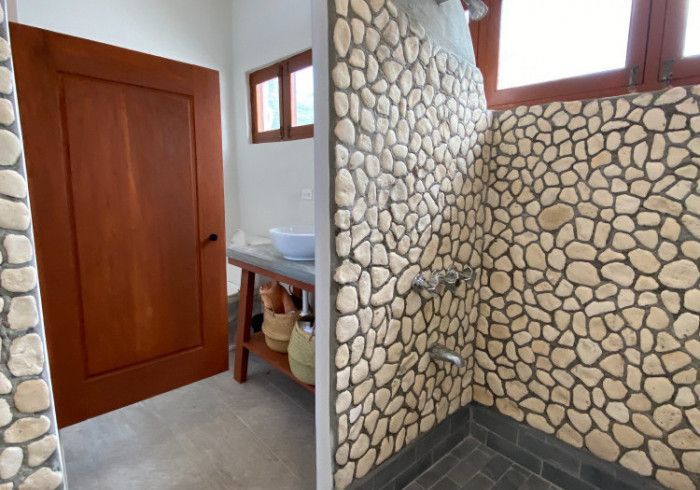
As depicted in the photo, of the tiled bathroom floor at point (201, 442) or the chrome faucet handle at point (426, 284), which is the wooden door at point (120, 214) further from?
the chrome faucet handle at point (426, 284)

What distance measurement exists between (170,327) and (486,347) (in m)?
1.73

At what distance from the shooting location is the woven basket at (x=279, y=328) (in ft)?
7.01

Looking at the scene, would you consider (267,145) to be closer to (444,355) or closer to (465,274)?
Result: (465,274)

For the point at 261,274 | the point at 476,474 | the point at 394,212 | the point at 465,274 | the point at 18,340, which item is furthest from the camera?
the point at 261,274

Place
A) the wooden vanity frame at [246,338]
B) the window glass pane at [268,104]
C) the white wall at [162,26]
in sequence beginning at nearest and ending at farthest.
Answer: the wooden vanity frame at [246,338]
the white wall at [162,26]
the window glass pane at [268,104]

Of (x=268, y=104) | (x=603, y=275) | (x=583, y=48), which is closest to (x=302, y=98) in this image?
(x=268, y=104)

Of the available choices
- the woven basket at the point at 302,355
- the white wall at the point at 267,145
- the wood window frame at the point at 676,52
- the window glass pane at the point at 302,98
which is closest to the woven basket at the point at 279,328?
the woven basket at the point at 302,355

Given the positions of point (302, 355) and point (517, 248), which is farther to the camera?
point (302, 355)

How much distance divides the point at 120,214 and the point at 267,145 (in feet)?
5.01

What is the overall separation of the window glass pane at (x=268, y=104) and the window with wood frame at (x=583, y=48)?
172 centimetres

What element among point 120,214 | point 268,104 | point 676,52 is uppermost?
point 268,104

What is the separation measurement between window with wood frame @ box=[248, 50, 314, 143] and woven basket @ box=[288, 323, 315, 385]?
5.14 ft

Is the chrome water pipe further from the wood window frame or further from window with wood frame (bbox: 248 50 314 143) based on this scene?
window with wood frame (bbox: 248 50 314 143)

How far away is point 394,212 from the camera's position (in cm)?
138
